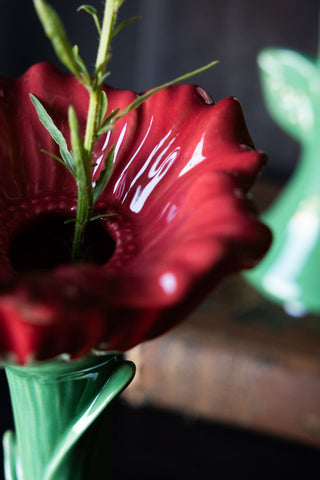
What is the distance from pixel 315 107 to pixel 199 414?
12.0 inches

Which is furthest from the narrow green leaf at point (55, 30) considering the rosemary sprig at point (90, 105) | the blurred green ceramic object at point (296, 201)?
the blurred green ceramic object at point (296, 201)

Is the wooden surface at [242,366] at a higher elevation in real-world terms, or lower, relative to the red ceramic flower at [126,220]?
lower

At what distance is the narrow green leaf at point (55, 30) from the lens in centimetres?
14

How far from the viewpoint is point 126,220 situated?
0.18m

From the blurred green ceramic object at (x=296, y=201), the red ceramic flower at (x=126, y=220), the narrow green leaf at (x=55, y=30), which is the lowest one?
the blurred green ceramic object at (x=296, y=201)

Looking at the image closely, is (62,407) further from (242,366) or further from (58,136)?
(242,366)

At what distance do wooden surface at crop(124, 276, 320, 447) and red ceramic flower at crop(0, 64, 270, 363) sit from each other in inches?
14.8

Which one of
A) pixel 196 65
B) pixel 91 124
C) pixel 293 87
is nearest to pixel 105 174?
pixel 91 124

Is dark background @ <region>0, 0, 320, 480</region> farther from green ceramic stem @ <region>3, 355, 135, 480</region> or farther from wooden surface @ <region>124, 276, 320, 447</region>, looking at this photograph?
green ceramic stem @ <region>3, 355, 135, 480</region>

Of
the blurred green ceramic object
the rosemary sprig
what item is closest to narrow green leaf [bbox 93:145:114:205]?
the rosemary sprig

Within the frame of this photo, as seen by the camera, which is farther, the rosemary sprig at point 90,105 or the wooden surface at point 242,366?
the wooden surface at point 242,366

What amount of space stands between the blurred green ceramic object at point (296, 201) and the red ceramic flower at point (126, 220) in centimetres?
32

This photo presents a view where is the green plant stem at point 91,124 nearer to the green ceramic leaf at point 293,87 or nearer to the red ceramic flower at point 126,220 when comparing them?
the red ceramic flower at point 126,220

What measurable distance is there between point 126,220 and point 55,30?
6 cm
